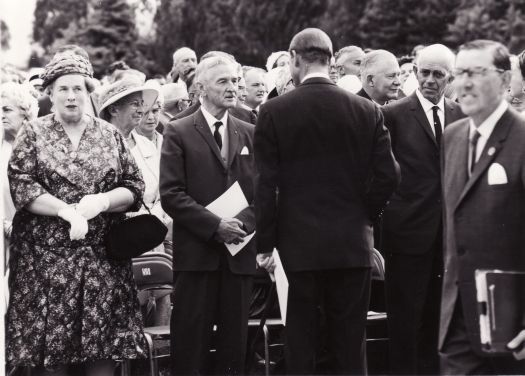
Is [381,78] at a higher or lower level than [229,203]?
higher

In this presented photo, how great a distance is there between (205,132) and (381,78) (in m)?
2.39

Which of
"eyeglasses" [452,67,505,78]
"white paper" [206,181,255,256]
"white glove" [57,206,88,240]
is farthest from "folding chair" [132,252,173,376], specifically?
"eyeglasses" [452,67,505,78]

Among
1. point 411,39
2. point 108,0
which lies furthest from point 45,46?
point 411,39

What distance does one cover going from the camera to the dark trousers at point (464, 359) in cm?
546

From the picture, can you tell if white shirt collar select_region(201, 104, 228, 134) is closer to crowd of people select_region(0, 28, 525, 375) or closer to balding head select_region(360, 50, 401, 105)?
crowd of people select_region(0, 28, 525, 375)

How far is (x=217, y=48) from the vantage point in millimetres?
41281

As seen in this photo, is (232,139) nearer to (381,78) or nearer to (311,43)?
(311,43)

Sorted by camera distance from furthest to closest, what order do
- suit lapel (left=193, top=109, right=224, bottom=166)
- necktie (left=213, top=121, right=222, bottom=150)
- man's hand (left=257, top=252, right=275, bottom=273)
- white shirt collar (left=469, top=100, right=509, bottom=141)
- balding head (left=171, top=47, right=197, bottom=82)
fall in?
1. balding head (left=171, top=47, right=197, bottom=82)
2. necktie (left=213, top=121, right=222, bottom=150)
3. suit lapel (left=193, top=109, right=224, bottom=166)
4. man's hand (left=257, top=252, right=275, bottom=273)
5. white shirt collar (left=469, top=100, right=509, bottom=141)

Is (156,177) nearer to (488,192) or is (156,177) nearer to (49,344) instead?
(49,344)

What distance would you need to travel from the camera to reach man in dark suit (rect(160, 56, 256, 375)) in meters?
7.30

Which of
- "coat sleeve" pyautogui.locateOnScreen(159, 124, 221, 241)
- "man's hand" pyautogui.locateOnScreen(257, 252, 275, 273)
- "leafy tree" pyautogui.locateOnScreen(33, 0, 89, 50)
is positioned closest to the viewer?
"man's hand" pyautogui.locateOnScreen(257, 252, 275, 273)

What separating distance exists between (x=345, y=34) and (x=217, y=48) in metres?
5.35

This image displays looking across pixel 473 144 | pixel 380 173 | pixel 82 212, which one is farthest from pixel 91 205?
pixel 473 144

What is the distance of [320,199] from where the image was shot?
6.63 meters
